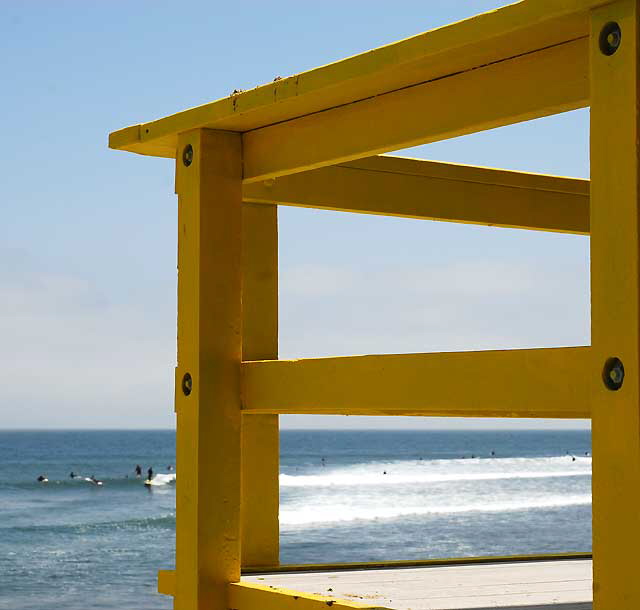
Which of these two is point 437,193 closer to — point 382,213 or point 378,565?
point 382,213

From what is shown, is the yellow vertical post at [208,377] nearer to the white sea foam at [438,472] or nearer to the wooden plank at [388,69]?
the wooden plank at [388,69]

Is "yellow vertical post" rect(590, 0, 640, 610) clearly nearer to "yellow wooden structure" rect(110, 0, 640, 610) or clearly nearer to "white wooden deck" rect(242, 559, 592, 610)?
"yellow wooden structure" rect(110, 0, 640, 610)

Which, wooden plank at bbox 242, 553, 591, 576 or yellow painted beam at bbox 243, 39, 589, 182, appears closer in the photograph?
yellow painted beam at bbox 243, 39, 589, 182

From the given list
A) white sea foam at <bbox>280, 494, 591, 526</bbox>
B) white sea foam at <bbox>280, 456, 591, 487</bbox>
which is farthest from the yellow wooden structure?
white sea foam at <bbox>280, 456, 591, 487</bbox>

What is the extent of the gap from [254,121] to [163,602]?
1030 inches

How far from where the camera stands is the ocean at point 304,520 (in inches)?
1347

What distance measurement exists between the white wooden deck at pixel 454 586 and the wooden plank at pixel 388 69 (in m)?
1.63

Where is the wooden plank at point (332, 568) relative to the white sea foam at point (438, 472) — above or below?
above

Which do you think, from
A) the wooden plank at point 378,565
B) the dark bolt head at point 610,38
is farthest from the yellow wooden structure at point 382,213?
the wooden plank at point 378,565

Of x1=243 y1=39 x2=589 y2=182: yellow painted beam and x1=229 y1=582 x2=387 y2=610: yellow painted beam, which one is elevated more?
x1=243 y1=39 x2=589 y2=182: yellow painted beam

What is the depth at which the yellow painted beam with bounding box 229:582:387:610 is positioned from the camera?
4039 mm

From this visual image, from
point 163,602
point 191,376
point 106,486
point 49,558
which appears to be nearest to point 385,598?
point 191,376

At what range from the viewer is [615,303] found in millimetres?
3148

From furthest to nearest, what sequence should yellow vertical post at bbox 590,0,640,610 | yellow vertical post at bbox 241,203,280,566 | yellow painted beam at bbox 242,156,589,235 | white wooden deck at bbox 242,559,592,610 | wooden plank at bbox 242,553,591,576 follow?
1. yellow vertical post at bbox 241,203,280,566
2. yellow painted beam at bbox 242,156,589,235
3. wooden plank at bbox 242,553,591,576
4. white wooden deck at bbox 242,559,592,610
5. yellow vertical post at bbox 590,0,640,610
